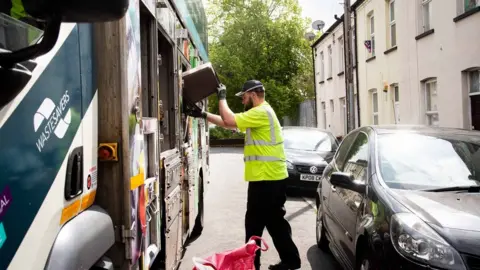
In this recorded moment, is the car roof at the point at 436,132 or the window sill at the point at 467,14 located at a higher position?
the window sill at the point at 467,14

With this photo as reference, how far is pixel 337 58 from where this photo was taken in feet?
75.5

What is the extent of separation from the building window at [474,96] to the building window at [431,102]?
1864 millimetres

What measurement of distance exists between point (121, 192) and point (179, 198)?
6.80 feet

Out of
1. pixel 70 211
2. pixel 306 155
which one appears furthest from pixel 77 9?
pixel 306 155

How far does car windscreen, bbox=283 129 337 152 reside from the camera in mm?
11406

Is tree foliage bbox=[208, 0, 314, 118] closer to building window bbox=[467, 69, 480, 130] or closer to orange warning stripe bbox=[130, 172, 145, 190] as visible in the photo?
building window bbox=[467, 69, 480, 130]

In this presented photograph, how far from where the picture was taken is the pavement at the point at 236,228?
560 centimetres

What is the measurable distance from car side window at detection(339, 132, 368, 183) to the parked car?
5.13 meters

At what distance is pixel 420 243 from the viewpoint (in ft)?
9.79

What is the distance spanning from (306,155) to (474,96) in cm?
422

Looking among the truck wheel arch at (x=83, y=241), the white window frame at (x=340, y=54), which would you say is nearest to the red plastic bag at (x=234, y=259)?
the truck wheel arch at (x=83, y=241)

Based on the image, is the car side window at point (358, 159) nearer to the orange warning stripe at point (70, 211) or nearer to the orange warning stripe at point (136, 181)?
the orange warning stripe at point (136, 181)

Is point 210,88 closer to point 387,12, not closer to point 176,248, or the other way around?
point 176,248

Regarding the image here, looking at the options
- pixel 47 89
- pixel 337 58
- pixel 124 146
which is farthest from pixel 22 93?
pixel 337 58
